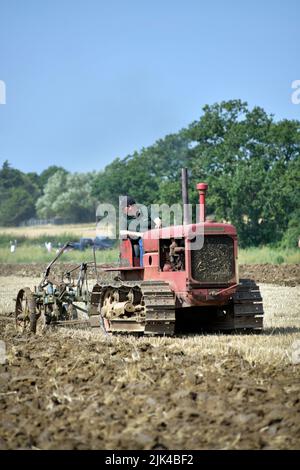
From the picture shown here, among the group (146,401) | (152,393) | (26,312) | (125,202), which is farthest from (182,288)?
(146,401)

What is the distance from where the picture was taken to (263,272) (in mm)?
32656

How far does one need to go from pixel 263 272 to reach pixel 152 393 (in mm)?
23974

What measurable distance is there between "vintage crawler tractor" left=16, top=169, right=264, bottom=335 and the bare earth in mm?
694

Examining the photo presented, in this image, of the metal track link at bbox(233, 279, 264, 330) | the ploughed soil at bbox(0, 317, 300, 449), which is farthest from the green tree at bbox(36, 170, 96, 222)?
the ploughed soil at bbox(0, 317, 300, 449)

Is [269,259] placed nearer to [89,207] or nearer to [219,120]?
[219,120]

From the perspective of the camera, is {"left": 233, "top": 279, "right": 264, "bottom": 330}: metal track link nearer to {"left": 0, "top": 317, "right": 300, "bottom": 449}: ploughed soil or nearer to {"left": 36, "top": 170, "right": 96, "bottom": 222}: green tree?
{"left": 0, "top": 317, "right": 300, "bottom": 449}: ploughed soil

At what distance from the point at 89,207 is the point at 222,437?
264 ft

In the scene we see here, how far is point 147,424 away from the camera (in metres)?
7.84

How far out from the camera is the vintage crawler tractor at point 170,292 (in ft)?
46.9

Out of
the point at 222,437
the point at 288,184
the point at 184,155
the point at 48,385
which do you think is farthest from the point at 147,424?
the point at 184,155

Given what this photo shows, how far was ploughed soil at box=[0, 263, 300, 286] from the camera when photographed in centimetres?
2931

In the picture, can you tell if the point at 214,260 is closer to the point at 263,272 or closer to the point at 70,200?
the point at 263,272

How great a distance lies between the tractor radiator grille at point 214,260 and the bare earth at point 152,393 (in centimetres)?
100

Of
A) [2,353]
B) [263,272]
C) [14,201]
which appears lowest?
[2,353]
